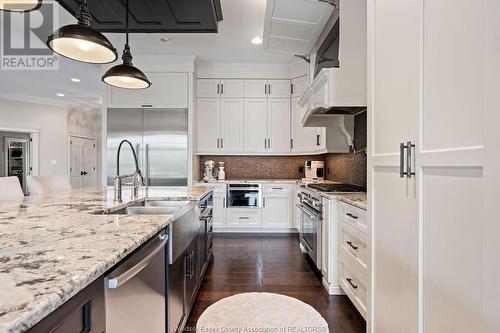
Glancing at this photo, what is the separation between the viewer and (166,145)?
14.7 ft

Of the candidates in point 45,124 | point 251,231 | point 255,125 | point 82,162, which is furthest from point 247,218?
point 82,162

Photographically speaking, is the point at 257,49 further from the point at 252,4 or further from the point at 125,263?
the point at 125,263

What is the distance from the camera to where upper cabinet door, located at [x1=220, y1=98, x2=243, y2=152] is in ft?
15.9

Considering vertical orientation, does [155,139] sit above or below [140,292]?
above

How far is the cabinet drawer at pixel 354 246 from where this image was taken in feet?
6.16

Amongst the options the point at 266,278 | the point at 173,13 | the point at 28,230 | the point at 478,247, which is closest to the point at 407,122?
the point at 478,247

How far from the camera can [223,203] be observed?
15.0ft

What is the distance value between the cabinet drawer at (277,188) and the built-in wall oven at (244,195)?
120 millimetres

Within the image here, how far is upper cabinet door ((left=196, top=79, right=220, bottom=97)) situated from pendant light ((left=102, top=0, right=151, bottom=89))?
2.15m

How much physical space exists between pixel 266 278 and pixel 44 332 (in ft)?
7.98

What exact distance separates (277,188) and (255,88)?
1.83 meters

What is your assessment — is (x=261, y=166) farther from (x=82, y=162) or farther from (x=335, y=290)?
(x=82, y=162)

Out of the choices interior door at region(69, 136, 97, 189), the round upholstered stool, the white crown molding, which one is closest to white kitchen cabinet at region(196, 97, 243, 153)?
the round upholstered stool
